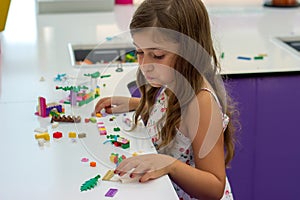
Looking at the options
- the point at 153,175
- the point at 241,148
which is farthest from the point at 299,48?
the point at 153,175

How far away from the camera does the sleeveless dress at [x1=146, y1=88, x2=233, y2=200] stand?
4.37ft

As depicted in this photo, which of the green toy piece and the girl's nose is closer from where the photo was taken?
the green toy piece

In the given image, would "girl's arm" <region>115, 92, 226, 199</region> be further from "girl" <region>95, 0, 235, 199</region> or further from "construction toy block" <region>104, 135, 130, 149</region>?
"construction toy block" <region>104, 135, 130, 149</region>

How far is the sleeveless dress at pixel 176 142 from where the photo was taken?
4.37 feet

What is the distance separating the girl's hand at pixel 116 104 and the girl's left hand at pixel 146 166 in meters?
0.33

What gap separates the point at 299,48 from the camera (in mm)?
2336

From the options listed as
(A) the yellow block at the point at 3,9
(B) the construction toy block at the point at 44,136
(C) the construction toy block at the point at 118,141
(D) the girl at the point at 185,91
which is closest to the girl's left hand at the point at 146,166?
(D) the girl at the point at 185,91

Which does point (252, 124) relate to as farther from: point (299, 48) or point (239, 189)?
point (299, 48)

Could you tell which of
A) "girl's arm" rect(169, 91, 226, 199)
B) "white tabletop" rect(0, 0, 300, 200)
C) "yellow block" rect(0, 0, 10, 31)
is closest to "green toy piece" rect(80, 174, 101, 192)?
"white tabletop" rect(0, 0, 300, 200)

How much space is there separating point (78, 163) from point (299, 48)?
53.8 inches

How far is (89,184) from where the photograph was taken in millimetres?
1133

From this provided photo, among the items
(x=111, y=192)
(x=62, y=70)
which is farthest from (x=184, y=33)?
(x=62, y=70)

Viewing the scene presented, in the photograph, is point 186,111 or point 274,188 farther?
point 274,188

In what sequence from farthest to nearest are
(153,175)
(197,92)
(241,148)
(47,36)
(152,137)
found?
(47,36)
(241,148)
(152,137)
(197,92)
(153,175)
